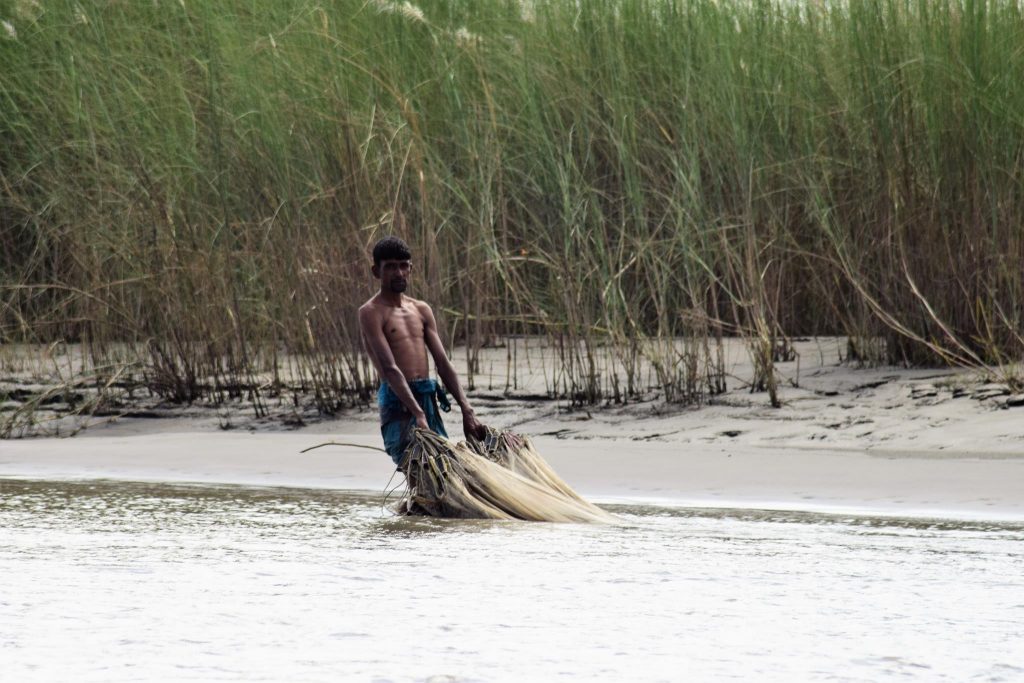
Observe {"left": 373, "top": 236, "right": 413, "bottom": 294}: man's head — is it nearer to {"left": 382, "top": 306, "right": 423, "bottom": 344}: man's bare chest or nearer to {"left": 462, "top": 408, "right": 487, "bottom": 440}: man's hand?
{"left": 382, "top": 306, "right": 423, "bottom": 344}: man's bare chest

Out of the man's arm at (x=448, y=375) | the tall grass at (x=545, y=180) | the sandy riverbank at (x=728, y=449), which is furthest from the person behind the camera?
the tall grass at (x=545, y=180)

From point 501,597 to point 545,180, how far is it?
15.6 feet

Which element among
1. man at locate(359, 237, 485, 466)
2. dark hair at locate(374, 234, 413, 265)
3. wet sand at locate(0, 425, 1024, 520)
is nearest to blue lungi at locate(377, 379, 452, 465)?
man at locate(359, 237, 485, 466)

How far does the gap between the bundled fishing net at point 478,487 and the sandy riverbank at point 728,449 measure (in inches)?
23.9

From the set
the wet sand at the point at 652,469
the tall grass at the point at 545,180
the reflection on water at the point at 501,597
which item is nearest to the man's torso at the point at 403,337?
the reflection on water at the point at 501,597

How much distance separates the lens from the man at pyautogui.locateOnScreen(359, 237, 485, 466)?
6.07 m

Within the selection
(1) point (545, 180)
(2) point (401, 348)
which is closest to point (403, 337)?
(2) point (401, 348)

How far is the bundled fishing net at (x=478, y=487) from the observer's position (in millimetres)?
5941

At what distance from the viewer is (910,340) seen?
8562mm

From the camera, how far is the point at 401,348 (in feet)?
20.2

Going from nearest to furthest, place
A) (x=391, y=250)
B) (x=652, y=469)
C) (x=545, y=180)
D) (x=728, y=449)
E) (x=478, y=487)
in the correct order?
(x=478, y=487), (x=391, y=250), (x=652, y=469), (x=728, y=449), (x=545, y=180)

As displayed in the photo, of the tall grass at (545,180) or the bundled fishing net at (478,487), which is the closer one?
the bundled fishing net at (478,487)

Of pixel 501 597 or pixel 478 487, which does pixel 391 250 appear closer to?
pixel 478 487

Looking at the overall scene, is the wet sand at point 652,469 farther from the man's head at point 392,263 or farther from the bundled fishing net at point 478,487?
the man's head at point 392,263
